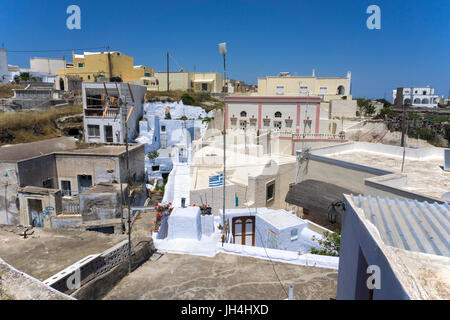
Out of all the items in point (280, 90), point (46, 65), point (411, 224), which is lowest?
point (411, 224)

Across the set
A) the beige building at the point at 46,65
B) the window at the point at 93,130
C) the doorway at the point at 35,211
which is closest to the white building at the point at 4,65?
the beige building at the point at 46,65

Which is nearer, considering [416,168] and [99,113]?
[416,168]

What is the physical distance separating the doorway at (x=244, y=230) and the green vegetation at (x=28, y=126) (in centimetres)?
1917

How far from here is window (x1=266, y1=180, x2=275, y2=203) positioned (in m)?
16.5

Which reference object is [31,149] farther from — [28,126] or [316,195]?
[316,195]

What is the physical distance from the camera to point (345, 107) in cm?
3878

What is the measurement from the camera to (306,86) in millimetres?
40188

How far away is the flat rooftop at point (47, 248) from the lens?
22.5 feet

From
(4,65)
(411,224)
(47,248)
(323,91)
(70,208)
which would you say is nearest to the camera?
(411,224)

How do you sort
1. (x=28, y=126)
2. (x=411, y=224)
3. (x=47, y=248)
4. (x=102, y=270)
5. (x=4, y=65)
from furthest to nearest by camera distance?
(x=4, y=65) → (x=28, y=126) → (x=47, y=248) → (x=102, y=270) → (x=411, y=224)

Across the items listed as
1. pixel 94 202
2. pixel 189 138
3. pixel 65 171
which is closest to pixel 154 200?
pixel 65 171

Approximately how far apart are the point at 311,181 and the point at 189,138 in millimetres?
17107

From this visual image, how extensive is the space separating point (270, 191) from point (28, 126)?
20.1 metres

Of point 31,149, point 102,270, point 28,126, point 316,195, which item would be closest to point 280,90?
point 316,195
